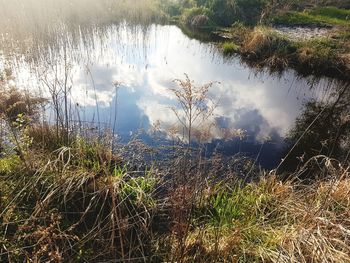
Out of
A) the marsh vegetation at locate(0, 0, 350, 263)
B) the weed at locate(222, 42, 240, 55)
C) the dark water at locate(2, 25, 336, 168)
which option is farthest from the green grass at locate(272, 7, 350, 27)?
the dark water at locate(2, 25, 336, 168)

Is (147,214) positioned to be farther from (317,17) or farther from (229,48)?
(317,17)

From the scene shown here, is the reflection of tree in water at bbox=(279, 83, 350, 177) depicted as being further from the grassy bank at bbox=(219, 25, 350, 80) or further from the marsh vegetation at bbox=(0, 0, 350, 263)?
the grassy bank at bbox=(219, 25, 350, 80)

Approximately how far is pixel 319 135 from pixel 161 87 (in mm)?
3618

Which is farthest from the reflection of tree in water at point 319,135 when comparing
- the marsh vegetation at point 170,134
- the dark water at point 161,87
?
the dark water at point 161,87

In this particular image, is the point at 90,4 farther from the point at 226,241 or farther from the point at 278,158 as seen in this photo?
the point at 226,241

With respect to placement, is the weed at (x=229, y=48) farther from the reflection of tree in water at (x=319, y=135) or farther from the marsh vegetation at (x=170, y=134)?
the reflection of tree in water at (x=319, y=135)

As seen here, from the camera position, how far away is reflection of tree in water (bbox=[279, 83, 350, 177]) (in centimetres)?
589

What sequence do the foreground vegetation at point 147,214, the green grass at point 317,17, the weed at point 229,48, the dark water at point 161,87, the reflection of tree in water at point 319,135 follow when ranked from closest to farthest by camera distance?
the foreground vegetation at point 147,214, the reflection of tree in water at point 319,135, the dark water at point 161,87, the weed at point 229,48, the green grass at point 317,17

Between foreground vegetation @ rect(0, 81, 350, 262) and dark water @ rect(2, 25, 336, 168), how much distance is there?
1053 mm

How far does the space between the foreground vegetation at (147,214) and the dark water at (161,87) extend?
1053 millimetres

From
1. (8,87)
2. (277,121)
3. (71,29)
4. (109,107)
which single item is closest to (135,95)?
(109,107)

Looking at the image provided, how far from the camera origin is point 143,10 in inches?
547

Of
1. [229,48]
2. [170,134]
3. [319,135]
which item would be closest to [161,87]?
[319,135]

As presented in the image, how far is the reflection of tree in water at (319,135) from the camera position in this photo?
5886 mm
